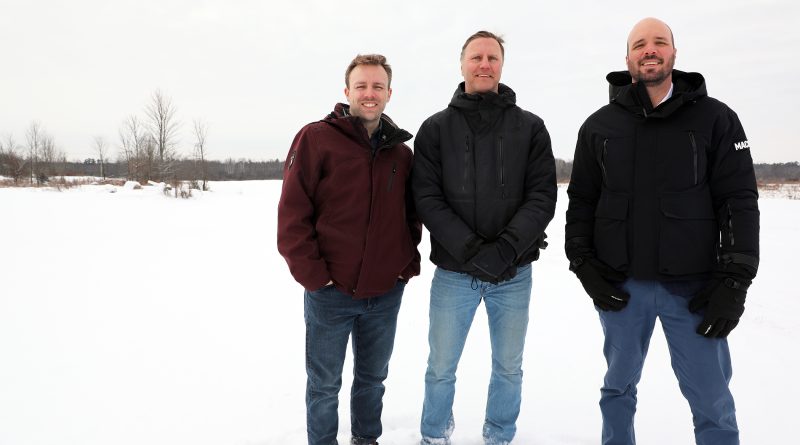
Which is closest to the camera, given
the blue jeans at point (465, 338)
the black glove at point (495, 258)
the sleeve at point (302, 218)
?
the sleeve at point (302, 218)

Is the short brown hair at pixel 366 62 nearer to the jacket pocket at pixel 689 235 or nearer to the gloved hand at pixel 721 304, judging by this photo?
the jacket pocket at pixel 689 235

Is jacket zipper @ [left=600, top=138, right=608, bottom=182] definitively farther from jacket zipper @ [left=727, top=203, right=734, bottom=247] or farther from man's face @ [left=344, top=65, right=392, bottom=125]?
man's face @ [left=344, top=65, right=392, bottom=125]

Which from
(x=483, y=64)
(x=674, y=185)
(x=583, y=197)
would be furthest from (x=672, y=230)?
(x=483, y=64)

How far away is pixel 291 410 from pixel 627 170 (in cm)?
263

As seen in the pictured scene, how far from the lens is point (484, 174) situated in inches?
93.0

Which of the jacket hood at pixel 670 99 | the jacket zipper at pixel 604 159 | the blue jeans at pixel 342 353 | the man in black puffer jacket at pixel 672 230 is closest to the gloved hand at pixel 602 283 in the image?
the man in black puffer jacket at pixel 672 230

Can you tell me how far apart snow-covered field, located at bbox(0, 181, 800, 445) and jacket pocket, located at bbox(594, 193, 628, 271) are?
1.27 metres

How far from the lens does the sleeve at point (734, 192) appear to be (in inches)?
76.1

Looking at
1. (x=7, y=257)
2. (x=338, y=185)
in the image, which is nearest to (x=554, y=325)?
(x=338, y=185)

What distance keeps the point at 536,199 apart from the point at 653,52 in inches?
35.3

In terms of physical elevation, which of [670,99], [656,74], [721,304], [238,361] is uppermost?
[656,74]

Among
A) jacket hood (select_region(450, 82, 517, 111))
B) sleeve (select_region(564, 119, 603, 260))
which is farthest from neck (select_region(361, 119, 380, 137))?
sleeve (select_region(564, 119, 603, 260))

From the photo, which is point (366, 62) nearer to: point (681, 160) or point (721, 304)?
point (681, 160)

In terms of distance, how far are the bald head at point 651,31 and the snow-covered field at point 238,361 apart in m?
2.34
